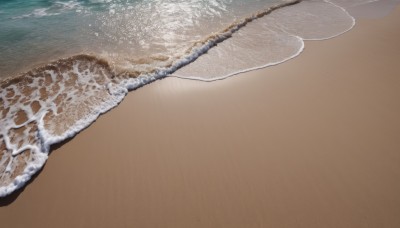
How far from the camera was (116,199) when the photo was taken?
341 cm

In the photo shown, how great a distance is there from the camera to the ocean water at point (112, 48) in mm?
4633

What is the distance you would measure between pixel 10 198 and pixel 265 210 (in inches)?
143

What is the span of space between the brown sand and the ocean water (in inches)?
21.0

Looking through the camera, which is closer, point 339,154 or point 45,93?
point 339,154

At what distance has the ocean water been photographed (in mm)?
4633

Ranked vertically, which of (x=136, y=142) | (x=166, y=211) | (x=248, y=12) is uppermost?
(x=248, y=12)

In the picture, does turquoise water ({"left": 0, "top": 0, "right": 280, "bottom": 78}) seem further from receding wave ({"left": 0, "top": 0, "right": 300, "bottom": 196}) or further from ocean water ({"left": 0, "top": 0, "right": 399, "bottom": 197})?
receding wave ({"left": 0, "top": 0, "right": 300, "bottom": 196})

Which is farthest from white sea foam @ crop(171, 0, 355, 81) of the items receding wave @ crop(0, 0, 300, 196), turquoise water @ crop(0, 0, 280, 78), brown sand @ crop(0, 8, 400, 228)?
turquoise water @ crop(0, 0, 280, 78)

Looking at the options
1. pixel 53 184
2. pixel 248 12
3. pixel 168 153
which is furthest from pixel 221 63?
pixel 53 184

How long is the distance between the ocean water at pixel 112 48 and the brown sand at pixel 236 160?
53 cm

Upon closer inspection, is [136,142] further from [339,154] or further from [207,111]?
[339,154]

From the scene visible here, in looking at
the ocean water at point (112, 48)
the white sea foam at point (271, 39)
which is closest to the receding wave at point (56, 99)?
the ocean water at point (112, 48)

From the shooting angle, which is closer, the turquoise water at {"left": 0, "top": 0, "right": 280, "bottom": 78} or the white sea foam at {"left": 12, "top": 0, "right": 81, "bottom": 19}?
the turquoise water at {"left": 0, "top": 0, "right": 280, "bottom": 78}

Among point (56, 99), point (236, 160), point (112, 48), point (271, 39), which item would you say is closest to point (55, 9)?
point (112, 48)
